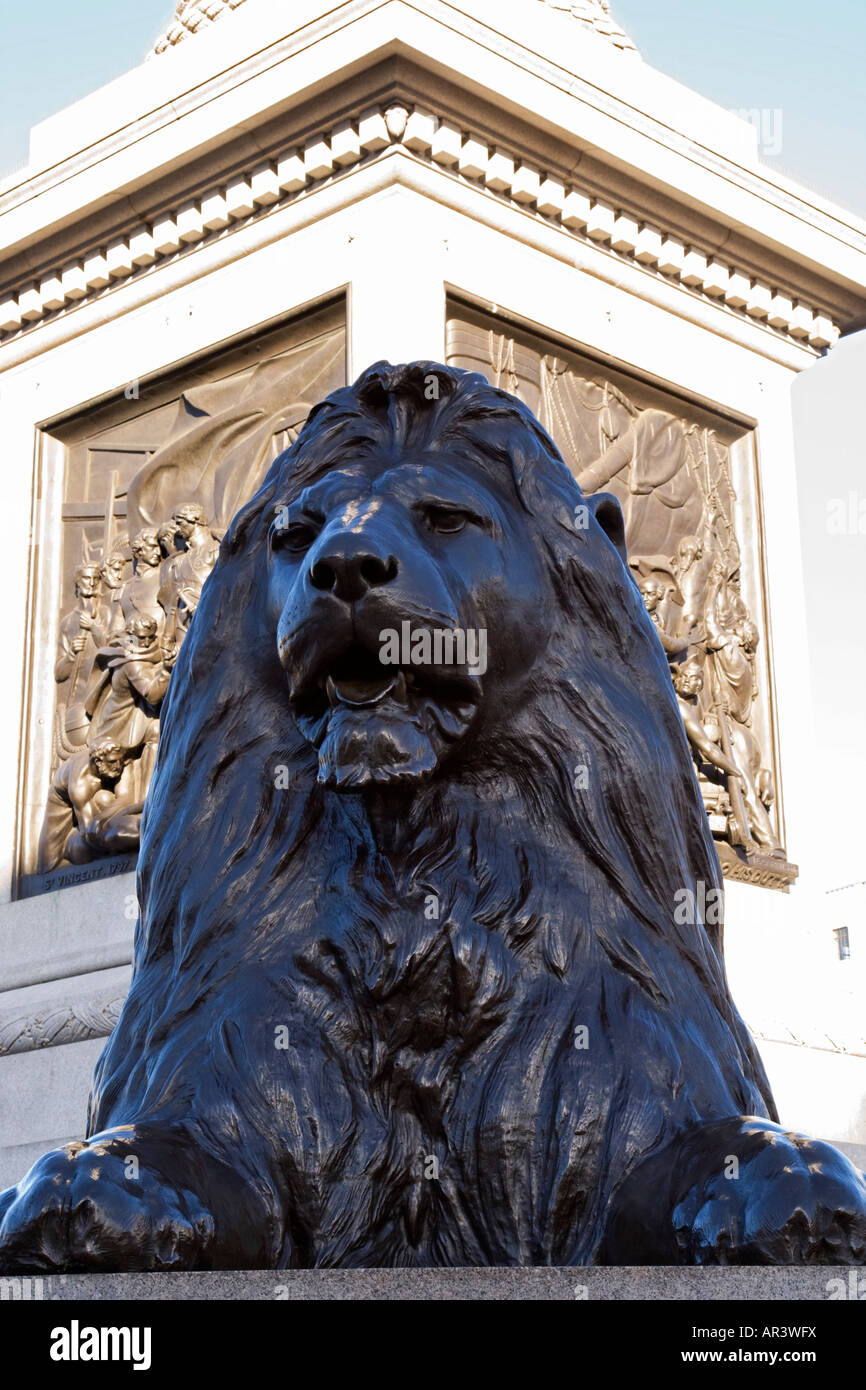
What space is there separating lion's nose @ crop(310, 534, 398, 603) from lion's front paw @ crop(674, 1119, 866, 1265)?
80 cm

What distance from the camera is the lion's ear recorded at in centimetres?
289

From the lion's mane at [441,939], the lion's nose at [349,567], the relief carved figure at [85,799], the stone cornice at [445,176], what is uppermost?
the stone cornice at [445,176]

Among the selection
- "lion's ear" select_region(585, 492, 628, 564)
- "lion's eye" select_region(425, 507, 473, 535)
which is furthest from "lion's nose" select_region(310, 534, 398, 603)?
"lion's ear" select_region(585, 492, 628, 564)

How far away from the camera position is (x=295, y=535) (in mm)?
2699

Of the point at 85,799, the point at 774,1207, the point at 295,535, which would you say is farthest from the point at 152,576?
the point at 774,1207

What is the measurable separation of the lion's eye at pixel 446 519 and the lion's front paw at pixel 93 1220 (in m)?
0.95

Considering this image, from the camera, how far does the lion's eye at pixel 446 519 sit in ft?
8.73

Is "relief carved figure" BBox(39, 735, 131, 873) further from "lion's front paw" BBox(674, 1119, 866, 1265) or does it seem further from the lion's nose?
"lion's front paw" BBox(674, 1119, 866, 1265)

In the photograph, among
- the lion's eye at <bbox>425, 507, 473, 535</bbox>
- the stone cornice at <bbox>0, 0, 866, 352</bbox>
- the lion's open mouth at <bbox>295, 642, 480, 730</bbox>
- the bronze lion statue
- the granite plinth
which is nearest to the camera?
the granite plinth

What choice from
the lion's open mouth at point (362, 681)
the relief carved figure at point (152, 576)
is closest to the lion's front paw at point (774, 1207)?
the lion's open mouth at point (362, 681)

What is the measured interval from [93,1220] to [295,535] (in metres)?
0.99

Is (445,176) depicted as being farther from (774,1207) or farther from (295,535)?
(774,1207)

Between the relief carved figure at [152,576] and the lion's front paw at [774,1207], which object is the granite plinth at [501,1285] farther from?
the relief carved figure at [152,576]

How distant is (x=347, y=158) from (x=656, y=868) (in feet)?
25.8
